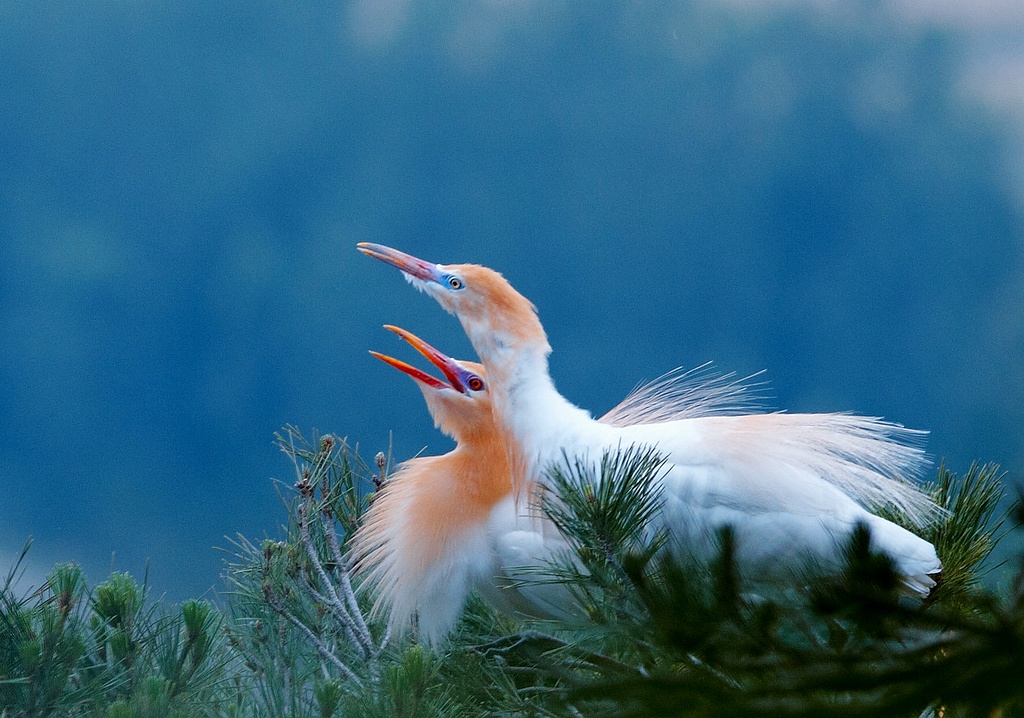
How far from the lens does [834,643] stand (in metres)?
0.36

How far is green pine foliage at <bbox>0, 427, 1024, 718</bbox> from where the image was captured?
1.09 ft

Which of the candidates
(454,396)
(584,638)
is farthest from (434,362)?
(584,638)

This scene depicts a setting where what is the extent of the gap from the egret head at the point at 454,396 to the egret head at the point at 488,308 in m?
0.13

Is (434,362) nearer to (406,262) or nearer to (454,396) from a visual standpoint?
(454,396)

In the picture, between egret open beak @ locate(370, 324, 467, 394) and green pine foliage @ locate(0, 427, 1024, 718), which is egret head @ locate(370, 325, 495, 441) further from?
green pine foliage @ locate(0, 427, 1024, 718)

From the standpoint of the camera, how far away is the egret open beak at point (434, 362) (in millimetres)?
1363

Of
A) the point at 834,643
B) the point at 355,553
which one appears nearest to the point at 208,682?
the point at 355,553

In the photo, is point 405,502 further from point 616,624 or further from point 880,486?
point 616,624

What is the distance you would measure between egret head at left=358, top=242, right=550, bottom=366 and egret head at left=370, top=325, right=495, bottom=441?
127 millimetres

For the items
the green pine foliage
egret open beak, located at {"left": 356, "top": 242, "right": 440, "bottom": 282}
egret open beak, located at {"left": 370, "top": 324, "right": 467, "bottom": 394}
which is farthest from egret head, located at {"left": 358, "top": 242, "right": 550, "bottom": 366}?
the green pine foliage

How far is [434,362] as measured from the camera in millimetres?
1396

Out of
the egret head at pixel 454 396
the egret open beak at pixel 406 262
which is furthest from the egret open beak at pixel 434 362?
the egret open beak at pixel 406 262

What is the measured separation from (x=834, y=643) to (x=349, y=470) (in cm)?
112

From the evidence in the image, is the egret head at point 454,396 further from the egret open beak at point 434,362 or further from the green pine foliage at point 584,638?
the green pine foliage at point 584,638
